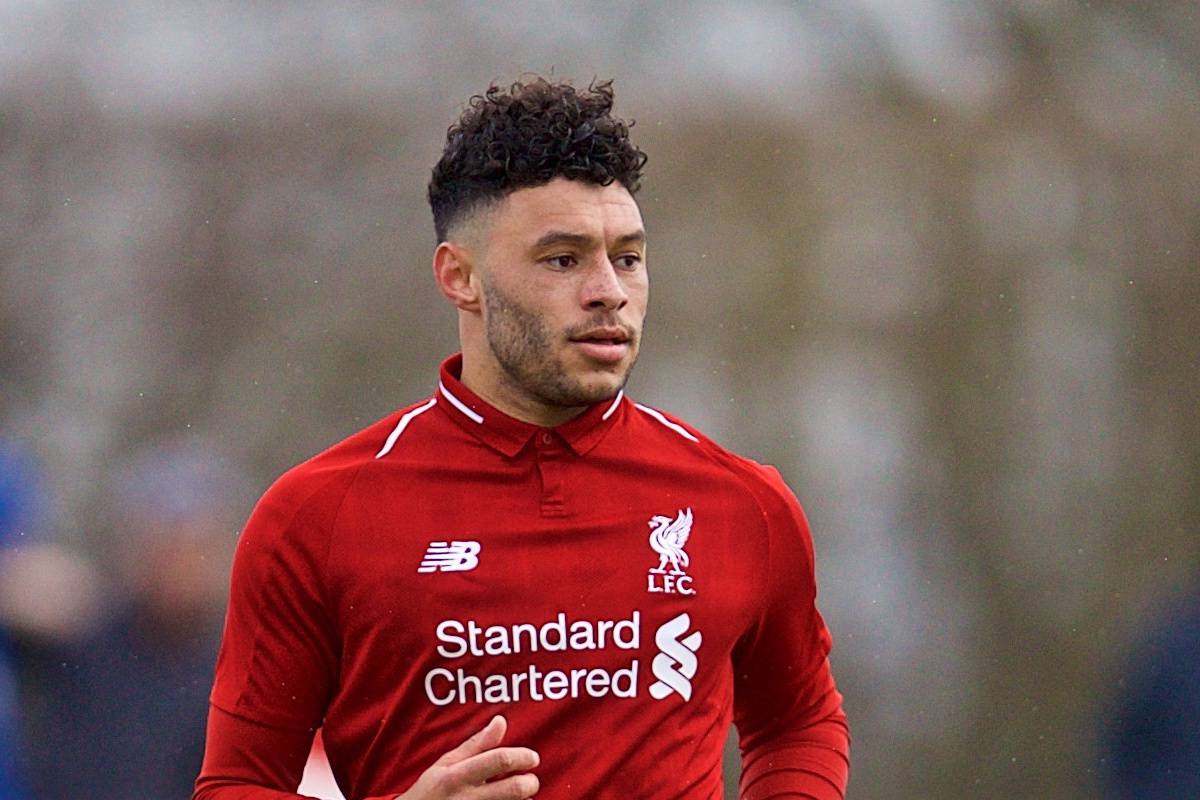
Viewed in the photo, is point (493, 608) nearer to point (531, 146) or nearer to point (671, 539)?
point (671, 539)

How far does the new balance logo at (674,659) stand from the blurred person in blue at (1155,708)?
373 centimetres

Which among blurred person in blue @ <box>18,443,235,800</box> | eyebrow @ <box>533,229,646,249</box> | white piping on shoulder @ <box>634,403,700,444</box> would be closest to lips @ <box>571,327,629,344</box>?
eyebrow @ <box>533,229,646,249</box>

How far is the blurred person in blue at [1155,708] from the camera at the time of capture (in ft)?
17.3

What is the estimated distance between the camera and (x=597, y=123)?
2010 millimetres

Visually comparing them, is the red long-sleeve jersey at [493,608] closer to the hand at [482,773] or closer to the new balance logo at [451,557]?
the new balance logo at [451,557]

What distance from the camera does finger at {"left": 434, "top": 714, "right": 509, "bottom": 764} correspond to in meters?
1.70

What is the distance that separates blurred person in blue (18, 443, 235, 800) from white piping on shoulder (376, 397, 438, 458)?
2.72m

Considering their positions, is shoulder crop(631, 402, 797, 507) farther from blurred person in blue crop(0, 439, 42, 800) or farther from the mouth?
blurred person in blue crop(0, 439, 42, 800)

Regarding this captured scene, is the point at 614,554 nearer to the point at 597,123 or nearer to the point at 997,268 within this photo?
the point at 597,123

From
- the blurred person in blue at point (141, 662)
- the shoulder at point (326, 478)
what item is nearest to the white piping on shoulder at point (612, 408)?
the shoulder at point (326, 478)

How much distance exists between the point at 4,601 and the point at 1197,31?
4.18 m

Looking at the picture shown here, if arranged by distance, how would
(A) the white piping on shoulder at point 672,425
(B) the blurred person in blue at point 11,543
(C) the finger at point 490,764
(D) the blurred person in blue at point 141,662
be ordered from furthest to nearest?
(D) the blurred person in blue at point 141,662
(B) the blurred person in blue at point 11,543
(A) the white piping on shoulder at point 672,425
(C) the finger at point 490,764

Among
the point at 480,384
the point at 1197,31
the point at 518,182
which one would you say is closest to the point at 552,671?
the point at 480,384

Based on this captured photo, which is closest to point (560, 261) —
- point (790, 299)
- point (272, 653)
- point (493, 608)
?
point (493, 608)
